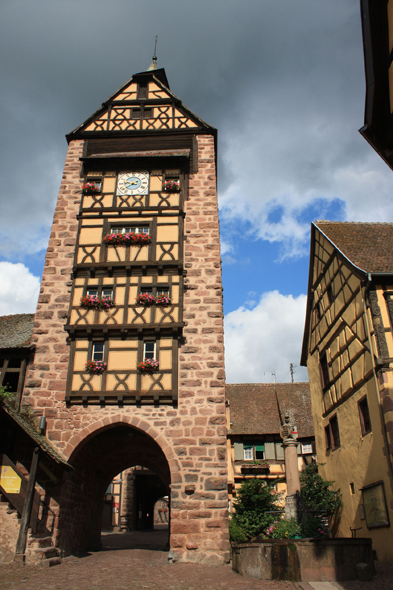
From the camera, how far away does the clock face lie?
48.6 ft

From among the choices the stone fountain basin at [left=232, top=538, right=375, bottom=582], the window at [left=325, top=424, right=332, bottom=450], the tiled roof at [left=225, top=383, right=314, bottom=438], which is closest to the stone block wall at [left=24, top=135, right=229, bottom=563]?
the stone fountain basin at [left=232, top=538, right=375, bottom=582]

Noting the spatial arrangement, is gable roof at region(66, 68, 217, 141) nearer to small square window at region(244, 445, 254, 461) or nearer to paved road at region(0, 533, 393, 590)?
paved road at region(0, 533, 393, 590)

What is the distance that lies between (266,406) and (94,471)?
12.1 metres

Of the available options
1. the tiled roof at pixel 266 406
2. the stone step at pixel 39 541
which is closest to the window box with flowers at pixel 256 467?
the tiled roof at pixel 266 406

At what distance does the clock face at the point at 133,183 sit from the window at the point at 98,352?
17.1 ft

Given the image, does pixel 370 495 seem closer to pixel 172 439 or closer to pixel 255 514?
pixel 255 514

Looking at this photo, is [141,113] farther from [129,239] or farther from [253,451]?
[253,451]

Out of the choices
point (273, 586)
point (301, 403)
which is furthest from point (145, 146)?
point (301, 403)

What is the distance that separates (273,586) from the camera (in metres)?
7.26

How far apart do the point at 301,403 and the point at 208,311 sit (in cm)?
1329

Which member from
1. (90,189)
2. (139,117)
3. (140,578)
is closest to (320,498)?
(140,578)

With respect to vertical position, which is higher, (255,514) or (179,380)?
(179,380)

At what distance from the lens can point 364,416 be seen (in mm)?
12188

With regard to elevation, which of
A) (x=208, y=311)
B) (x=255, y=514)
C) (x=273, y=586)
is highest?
(x=208, y=311)
